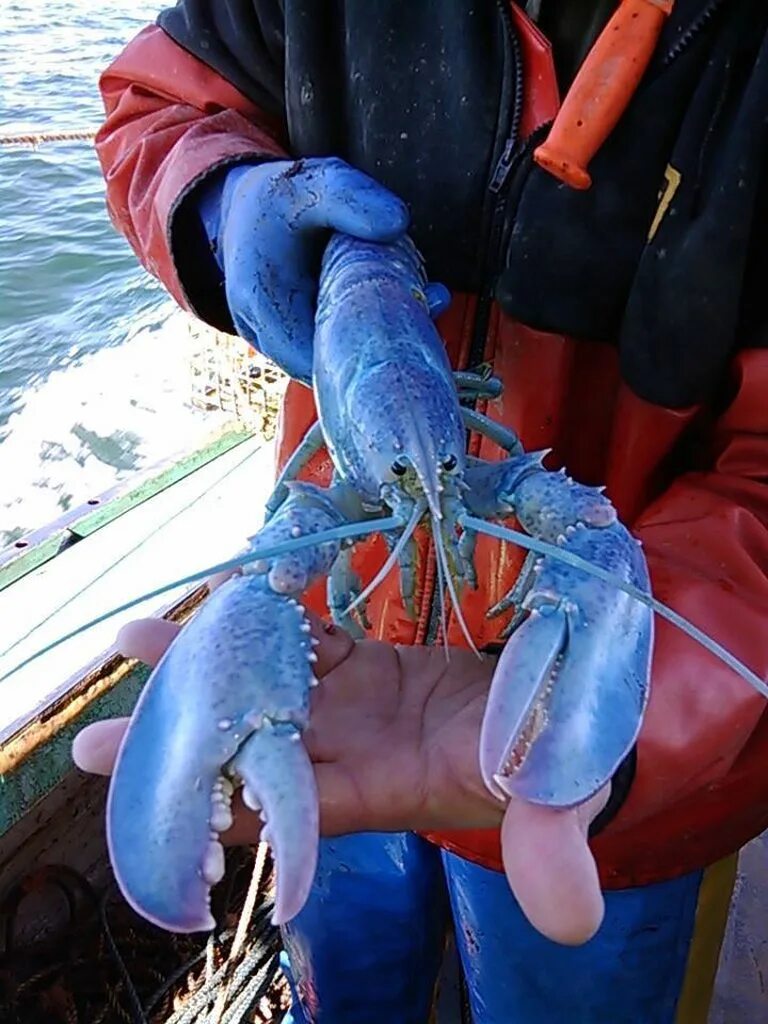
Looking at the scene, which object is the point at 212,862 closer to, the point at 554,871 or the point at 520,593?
the point at 554,871

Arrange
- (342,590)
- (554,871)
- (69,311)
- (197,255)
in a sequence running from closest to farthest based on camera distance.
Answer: (554,871) < (342,590) < (197,255) < (69,311)

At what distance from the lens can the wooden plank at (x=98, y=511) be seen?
8.66 feet

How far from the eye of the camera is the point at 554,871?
0.94 m

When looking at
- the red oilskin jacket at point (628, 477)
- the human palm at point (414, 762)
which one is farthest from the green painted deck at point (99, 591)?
the human palm at point (414, 762)

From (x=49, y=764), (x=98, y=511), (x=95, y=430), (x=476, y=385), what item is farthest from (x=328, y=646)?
(x=95, y=430)

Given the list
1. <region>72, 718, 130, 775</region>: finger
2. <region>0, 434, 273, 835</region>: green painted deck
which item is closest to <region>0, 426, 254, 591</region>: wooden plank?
<region>0, 434, 273, 835</region>: green painted deck

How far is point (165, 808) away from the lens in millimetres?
964

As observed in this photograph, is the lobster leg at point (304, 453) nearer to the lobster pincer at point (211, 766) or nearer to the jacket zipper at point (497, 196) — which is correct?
the jacket zipper at point (497, 196)

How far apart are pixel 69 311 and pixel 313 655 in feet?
20.0

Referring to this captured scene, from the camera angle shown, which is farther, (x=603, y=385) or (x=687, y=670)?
(x=603, y=385)

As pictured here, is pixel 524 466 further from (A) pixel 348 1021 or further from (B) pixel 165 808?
(A) pixel 348 1021

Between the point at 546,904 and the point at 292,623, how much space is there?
0.37 metres

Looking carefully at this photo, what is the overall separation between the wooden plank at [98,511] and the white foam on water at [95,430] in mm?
273

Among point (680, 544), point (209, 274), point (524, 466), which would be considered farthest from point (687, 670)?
point (209, 274)
